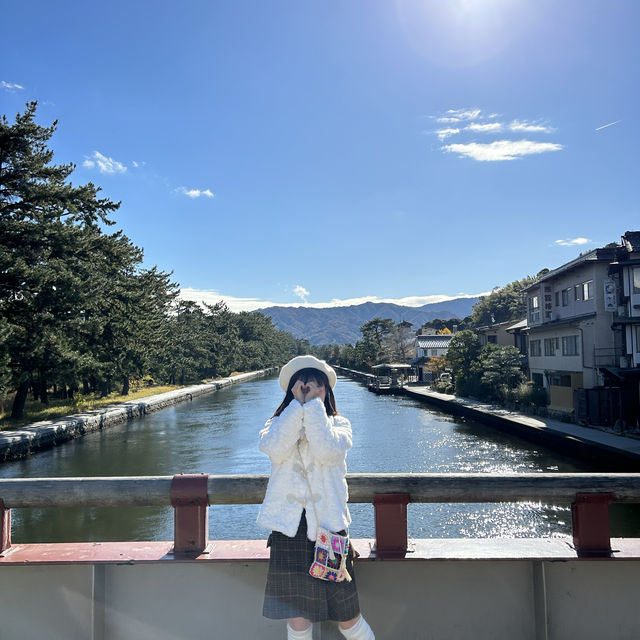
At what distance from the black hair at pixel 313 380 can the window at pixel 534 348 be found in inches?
1074

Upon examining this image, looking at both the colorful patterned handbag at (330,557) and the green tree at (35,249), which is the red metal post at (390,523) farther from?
the green tree at (35,249)

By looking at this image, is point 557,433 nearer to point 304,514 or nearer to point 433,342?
point 304,514

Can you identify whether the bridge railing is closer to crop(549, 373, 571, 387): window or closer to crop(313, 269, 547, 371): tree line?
crop(549, 373, 571, 387): window

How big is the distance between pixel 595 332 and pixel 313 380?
70.4 feet

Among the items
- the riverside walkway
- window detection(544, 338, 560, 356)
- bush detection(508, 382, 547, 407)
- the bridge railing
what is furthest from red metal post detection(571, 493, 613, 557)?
window detection(544, 338, 560, 356)

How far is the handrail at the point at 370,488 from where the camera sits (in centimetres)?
247

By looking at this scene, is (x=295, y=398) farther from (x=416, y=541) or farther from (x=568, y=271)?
(x=568, y=271)

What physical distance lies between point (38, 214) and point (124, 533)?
1369 cm

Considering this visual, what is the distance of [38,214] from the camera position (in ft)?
63.7

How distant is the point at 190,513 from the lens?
250 centimetres

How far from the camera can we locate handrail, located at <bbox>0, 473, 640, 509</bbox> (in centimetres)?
247

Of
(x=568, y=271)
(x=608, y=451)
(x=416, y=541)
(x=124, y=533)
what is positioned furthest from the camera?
(x=568, y=271)

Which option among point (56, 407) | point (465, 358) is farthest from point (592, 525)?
point (465, 358)

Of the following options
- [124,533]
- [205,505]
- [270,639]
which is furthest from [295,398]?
[124,533]
